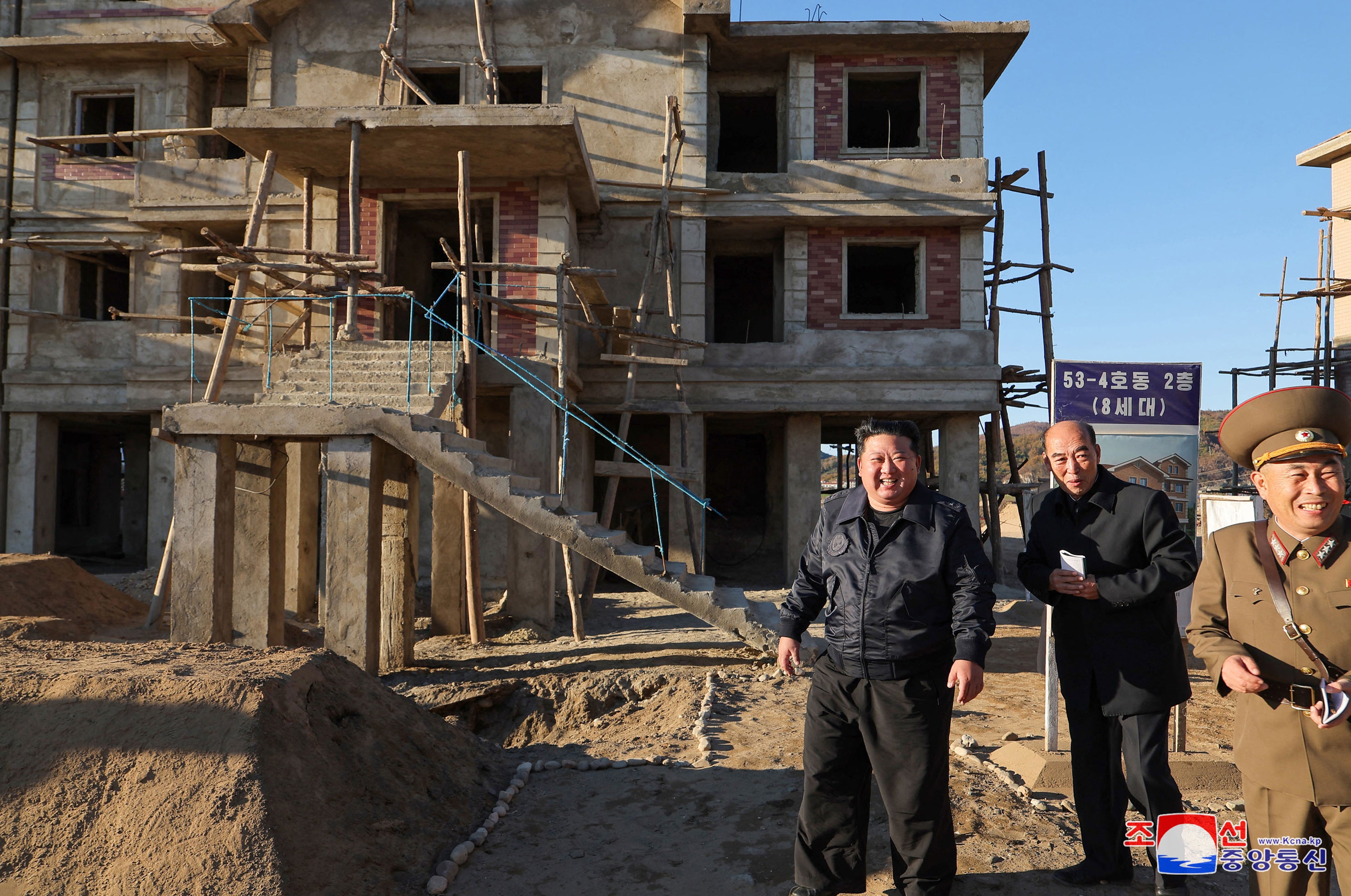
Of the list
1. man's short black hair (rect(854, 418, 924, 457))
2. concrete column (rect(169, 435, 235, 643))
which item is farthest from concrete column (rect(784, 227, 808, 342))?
man's short black hair (rect(854, 418, 924, 457))

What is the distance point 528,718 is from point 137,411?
10071 mm

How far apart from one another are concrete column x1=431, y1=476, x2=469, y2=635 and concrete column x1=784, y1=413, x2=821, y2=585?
5252 millimetres

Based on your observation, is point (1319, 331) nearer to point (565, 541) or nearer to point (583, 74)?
point (583, 74)

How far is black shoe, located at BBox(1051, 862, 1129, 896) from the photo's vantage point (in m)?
3.78

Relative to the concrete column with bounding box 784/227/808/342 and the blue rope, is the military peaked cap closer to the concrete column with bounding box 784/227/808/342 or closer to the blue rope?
the blue rope

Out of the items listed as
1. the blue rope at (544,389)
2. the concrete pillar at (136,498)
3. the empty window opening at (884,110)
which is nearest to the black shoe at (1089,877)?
the blue rope at (544,389)

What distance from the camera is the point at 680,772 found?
5527mm

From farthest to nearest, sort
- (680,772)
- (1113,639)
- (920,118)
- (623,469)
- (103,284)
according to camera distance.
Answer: (103,284)
(920,118)
(623,469)
(680,772)
(1113,639)

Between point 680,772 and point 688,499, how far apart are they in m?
6.78

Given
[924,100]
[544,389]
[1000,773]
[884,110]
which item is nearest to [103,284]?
[544,389]

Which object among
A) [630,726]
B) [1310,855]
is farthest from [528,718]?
[1310,855]

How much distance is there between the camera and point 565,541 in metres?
7.72

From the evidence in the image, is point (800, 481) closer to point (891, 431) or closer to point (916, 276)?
point (916, 276)

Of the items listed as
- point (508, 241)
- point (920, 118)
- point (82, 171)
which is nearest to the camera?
point (508, 241)
